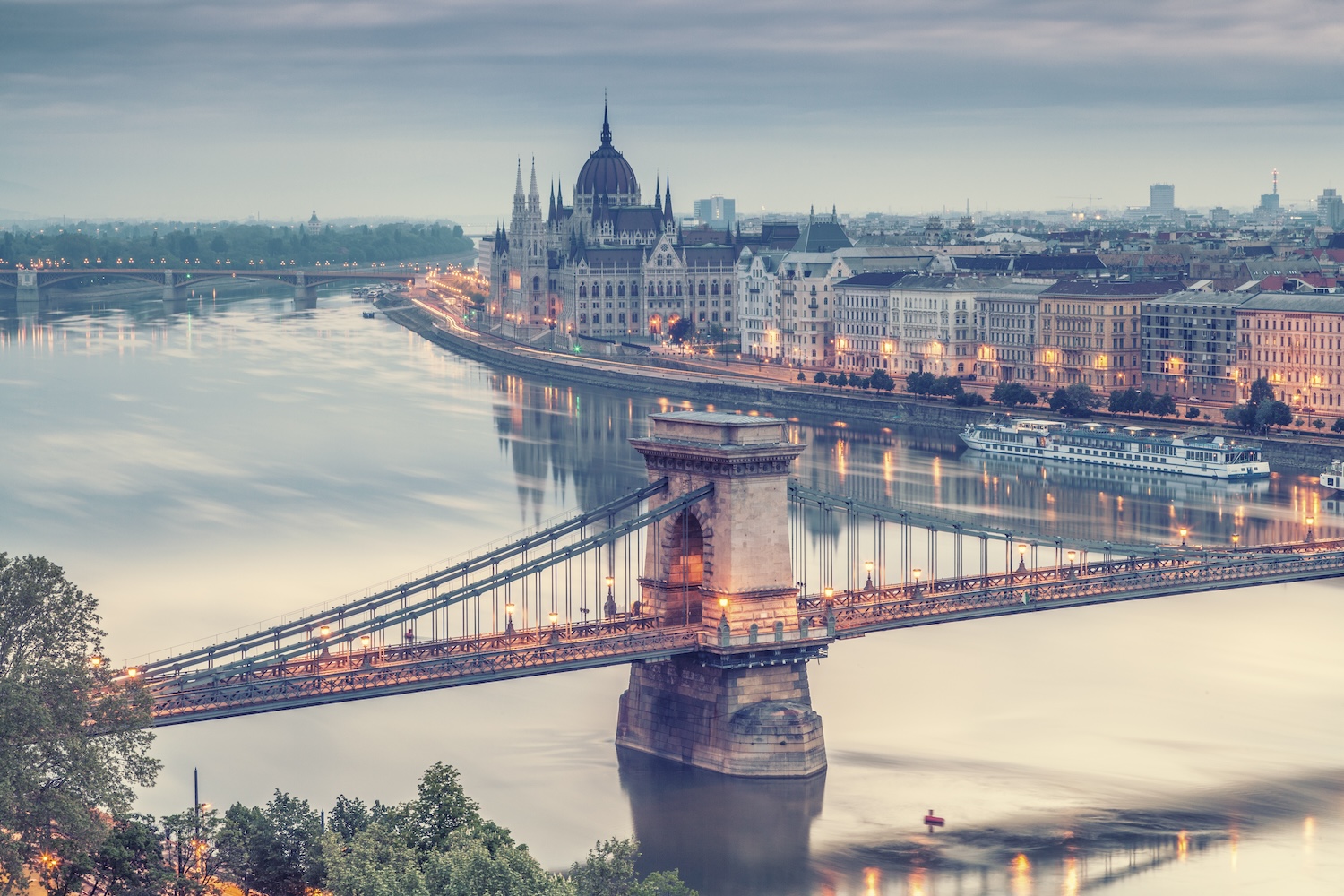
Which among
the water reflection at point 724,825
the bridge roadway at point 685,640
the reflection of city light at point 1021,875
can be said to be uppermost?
the bridge roadway at point 685,640

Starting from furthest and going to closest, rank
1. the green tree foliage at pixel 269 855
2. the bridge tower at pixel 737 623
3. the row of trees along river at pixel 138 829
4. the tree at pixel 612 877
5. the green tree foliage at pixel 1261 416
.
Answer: the green tree foliage at pixel 1261 416, the bridge tower at pixel 737 623, the green tree foliage at pixel 269 855, the tree at pixel 612 877, the row of trees along river at pixel 138 829

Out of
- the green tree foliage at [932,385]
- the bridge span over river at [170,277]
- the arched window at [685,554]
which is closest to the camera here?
the arched window at [685,554]

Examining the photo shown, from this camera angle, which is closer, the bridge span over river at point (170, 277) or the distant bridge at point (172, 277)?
the bridge span over river at point (170, 277)

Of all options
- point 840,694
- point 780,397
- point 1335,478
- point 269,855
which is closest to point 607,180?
point 780,397

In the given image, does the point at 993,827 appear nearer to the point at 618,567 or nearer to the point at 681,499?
the point at 681,499

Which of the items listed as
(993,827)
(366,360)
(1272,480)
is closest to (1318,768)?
(993,827)

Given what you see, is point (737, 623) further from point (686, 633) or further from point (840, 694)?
point (840, 694)

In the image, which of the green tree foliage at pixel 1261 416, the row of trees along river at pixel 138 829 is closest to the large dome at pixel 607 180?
the green tree foliage at pixel 1261 416

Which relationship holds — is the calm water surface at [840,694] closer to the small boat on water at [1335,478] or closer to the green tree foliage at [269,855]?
the small boat on water at [1335,478]
